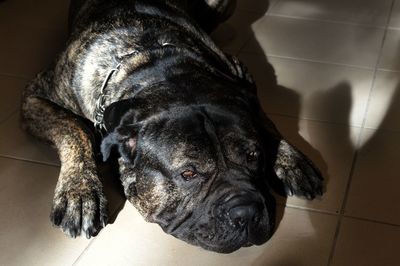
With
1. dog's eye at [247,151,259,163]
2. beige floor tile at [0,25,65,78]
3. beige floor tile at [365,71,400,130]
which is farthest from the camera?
beige floor tile at [0,25,65,78]

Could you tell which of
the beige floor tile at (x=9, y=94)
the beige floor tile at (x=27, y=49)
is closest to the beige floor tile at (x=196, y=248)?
the beige floor tile at (x=9, y=94)

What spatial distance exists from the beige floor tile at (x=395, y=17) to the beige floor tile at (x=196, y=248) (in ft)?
6.55

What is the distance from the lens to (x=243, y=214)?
5.84 ft

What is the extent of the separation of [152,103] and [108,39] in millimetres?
521

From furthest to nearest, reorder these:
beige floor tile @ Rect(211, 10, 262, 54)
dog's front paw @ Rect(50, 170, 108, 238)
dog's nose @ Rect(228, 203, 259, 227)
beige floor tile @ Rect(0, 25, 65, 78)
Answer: beige floor tile @ Rect(211, 10, 262, 54)
beige floor tile @ Rect(0, 25, 65, 78)
dog's front paw @ Rect(50, 170, 108, 238)
dog's nose @ Rect(228, 203, 259, 227)

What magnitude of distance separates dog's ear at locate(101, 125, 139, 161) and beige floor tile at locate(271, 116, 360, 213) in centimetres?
59

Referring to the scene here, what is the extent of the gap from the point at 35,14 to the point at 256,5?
1398mm

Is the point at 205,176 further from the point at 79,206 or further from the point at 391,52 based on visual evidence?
the point at 391,52

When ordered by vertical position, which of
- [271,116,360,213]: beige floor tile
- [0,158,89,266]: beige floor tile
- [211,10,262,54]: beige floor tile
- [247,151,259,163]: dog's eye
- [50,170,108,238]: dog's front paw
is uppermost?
[247,151,259,163]: dog's eye

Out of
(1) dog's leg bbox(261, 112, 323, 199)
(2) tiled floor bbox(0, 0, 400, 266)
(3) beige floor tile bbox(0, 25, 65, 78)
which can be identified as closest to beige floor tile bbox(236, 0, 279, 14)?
(2) tiled floor bbox(0, 0, 400, 266)

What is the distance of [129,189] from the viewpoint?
2084 mm

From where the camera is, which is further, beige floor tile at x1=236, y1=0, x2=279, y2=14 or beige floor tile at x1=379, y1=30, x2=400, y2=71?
beige floor tile at x1=236, y1=0, x2=279, y2=14

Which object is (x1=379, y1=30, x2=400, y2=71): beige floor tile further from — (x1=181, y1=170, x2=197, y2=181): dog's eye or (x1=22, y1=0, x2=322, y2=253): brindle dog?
(x1=181, y1=170, x2=197, y2=181): dog's eye

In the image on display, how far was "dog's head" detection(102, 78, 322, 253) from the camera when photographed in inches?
71.2
